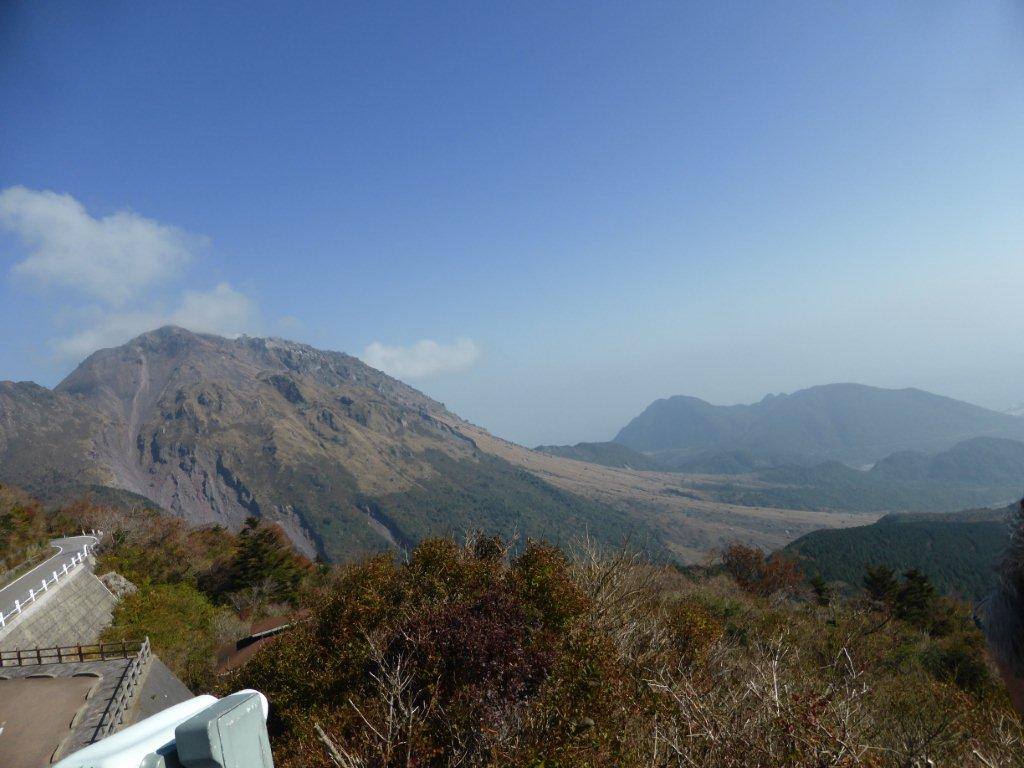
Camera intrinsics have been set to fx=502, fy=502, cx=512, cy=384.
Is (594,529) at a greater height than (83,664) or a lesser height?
lesser

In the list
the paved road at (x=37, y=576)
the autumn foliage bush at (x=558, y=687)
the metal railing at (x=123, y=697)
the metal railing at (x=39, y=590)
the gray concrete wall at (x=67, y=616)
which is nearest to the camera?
the autumn foliage bush at (x=558, y=687)

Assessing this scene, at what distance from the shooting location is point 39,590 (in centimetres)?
2509

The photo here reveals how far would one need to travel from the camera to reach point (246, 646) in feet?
86.5

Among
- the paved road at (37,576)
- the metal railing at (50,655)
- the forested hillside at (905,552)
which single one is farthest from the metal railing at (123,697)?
the forested hillside at (905,552)

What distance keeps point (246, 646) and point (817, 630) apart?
29.7 meters

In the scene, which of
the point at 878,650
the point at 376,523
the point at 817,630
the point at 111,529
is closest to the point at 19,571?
the point at 111,529

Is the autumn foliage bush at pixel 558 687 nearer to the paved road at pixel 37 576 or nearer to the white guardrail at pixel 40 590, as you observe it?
the white guardrail at pixel 40 590

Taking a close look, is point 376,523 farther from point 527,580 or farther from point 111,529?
point 527,580

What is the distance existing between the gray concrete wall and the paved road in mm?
891

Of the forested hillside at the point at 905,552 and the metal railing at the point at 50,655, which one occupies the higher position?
the metal railing at the point at 50,655

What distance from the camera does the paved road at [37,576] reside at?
2468cm

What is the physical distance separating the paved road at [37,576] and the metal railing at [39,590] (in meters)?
0.19

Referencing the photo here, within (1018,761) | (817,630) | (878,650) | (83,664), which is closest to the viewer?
(1018,761)

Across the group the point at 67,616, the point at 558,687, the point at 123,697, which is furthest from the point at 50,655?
the point at 558,687
